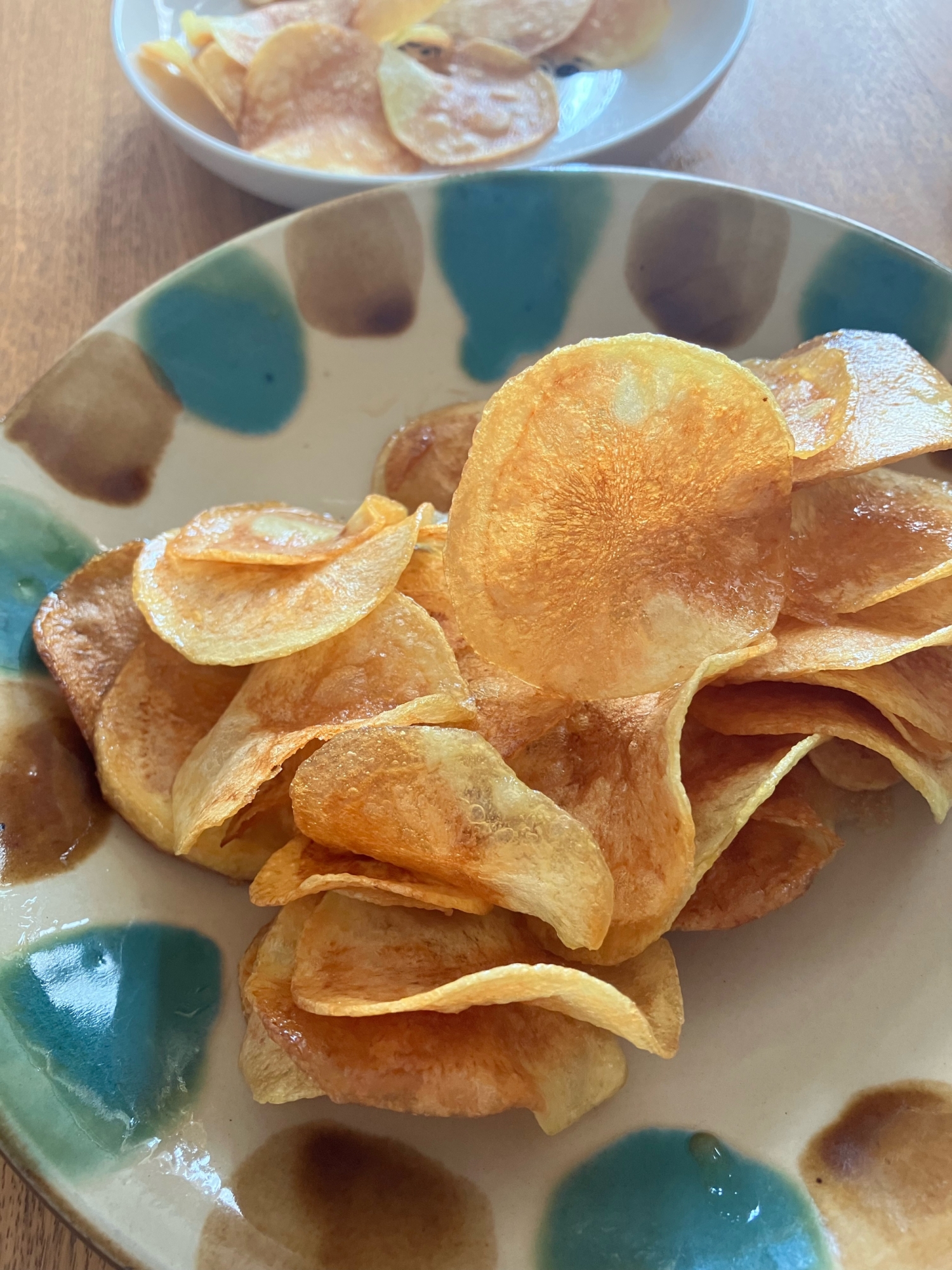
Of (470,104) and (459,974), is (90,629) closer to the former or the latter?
(459,974)

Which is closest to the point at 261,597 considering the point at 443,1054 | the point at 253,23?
the point at 443,1054

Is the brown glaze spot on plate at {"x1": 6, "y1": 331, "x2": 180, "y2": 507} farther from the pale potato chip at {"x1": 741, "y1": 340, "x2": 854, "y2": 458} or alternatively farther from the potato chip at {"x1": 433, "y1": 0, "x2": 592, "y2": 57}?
the potato chip at {"x1": 433, "y1": 0, "x2": 592, "y2": 57}

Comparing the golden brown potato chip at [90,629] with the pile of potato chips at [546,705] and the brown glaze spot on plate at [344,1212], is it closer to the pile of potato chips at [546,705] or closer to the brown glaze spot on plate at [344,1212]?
the pile of potato chips at [546,705]

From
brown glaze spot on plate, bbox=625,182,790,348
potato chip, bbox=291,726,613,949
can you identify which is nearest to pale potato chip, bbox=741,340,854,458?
brown glaze spot on plate, bbox=625,182,790,348

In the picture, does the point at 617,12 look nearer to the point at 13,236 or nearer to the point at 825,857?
the point at 13,236

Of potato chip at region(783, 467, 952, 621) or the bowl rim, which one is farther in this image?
the bowl rim

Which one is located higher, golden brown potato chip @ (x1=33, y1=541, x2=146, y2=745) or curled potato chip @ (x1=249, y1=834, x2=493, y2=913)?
golden brown potato chip @ (x1=33, y1=541, x2=146, y2=745)
